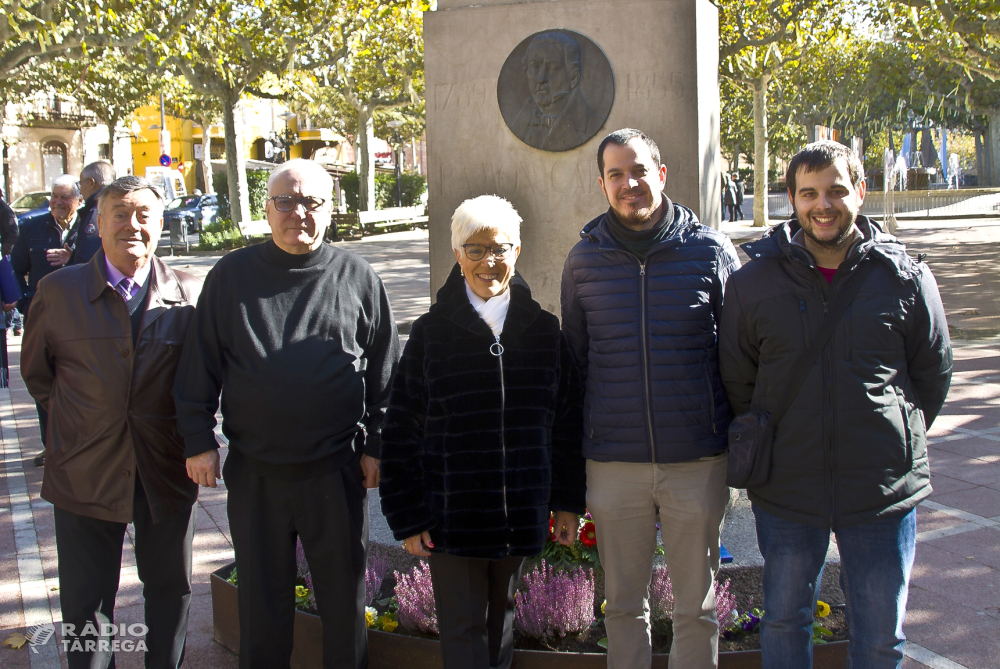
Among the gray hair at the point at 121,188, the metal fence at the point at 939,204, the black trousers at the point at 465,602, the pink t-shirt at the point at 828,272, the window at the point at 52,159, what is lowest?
the black trousers at the point at 465,602

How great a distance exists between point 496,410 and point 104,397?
51.1 inches

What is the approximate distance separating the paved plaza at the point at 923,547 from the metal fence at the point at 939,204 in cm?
2333

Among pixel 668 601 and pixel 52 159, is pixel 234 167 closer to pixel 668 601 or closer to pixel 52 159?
pixel 668 601

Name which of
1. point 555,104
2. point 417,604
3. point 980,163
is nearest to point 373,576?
point 417,604

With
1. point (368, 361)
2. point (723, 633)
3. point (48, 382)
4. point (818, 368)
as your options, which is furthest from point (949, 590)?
point (48, 382)

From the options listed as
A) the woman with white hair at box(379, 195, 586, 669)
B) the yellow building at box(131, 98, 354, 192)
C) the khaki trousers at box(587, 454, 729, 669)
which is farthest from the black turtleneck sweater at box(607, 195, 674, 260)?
the yellow building at box(131, 98, 354, 192)

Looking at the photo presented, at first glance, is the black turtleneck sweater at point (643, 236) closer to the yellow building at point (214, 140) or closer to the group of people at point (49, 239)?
the group of people at point (49, 239)

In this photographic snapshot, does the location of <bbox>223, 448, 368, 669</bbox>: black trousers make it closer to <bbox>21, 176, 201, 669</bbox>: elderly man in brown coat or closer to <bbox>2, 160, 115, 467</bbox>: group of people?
<bbox>21, 176, 201, 669</bbox>: elderly man in brown coat

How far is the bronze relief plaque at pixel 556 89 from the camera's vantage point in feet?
13.7

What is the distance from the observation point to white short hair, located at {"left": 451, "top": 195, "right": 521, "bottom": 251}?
2.59 metres

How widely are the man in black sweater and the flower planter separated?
19 centimetres

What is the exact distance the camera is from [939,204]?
30.7 m

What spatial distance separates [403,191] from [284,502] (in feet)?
110

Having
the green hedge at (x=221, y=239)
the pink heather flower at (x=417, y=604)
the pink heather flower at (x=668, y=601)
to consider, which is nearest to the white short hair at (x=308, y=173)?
the pink heather flower at (x=417, y=604)
